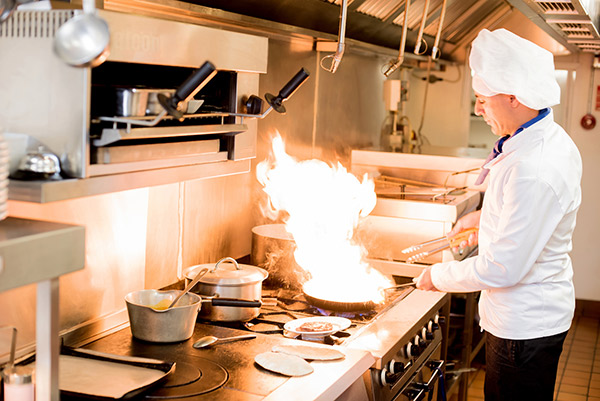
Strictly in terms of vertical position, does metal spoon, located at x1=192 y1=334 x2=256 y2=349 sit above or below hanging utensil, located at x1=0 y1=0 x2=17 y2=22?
below

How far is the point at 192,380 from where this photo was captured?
5.68 feet

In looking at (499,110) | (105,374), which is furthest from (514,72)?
(105,374)

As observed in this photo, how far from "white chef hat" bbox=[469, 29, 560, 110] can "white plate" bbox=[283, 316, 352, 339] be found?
0.85m

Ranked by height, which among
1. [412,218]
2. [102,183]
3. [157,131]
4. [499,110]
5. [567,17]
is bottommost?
[412,218]

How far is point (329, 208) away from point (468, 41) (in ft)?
10.3

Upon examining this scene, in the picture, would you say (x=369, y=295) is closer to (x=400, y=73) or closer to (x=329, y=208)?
(x=329, y=208)

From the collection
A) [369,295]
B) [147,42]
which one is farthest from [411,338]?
[147,42]

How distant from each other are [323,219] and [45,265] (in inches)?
69.2

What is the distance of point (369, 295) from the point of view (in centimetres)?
249

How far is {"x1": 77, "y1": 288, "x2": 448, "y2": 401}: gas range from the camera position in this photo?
170cm

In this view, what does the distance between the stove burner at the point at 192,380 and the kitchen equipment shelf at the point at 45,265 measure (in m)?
0.47

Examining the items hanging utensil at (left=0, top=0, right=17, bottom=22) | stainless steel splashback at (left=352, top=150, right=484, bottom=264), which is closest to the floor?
stainless steel splashback at (left=352, top=150, right=484, bottom=264)

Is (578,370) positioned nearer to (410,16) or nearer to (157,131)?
(410,16)

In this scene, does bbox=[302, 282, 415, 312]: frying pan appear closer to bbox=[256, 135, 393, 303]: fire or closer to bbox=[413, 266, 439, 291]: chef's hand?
bbox=[256, 135, 393, 303]: fire
